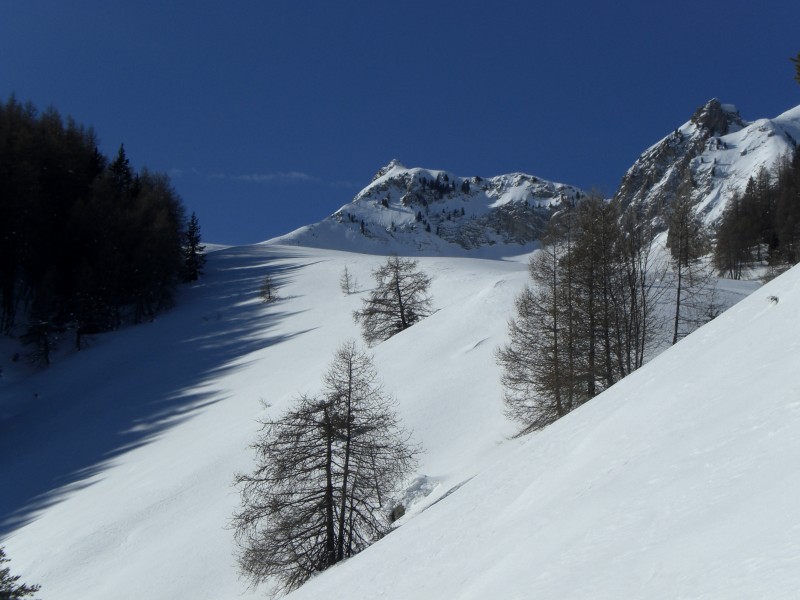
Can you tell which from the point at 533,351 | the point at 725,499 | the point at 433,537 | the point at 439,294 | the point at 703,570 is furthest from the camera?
the point at 439,294

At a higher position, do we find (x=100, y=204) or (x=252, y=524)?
(x=100, y=204)

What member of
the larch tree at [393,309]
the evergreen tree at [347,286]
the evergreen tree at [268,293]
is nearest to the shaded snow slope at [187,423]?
the evergreen tree at [347,286]

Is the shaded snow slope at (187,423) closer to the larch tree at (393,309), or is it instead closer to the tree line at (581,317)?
the tree line at (581,317)

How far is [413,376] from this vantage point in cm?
2170

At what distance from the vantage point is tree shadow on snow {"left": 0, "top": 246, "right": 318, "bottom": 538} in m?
26.6

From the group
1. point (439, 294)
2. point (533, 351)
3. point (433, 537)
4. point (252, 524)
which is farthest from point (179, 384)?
point (433, 537)

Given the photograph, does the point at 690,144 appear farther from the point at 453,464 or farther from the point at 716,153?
the point at 453,464

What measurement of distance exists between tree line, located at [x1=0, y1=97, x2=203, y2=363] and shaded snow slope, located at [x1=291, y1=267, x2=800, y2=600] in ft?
145

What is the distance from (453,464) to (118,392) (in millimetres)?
27722

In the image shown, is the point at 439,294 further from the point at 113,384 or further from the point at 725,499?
the point at 725,499

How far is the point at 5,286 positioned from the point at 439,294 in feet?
124

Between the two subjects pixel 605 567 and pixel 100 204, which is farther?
pixel 100 204

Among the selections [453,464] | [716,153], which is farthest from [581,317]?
[716,153]

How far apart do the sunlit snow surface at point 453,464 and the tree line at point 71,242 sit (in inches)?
237
